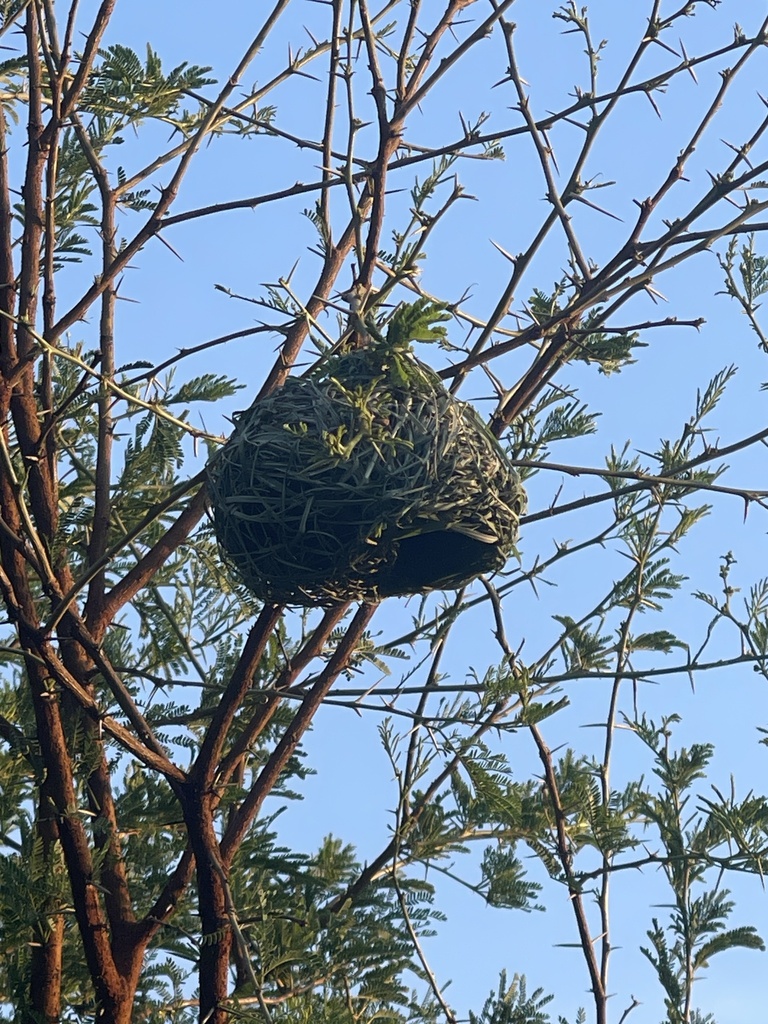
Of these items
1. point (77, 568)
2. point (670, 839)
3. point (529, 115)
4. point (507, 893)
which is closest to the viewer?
point (529, 115)

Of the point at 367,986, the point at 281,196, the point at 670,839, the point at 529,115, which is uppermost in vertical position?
the point at 281,196

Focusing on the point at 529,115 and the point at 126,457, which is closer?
the point at 529,115

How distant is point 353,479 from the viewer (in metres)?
2.27

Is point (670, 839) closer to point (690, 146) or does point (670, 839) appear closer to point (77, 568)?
point (690, 146)

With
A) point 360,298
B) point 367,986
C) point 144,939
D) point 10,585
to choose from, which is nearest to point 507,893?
point 367,986

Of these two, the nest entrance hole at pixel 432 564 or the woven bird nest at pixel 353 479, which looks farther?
the nest entrance hole at pixel 432 564

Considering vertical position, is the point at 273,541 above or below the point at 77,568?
below

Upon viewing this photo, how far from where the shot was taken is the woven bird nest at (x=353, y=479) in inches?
88.9

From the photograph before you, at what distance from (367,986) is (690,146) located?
75.8 inches

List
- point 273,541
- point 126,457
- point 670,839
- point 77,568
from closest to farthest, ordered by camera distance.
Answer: point 273,541 → point 670,839 → point 126,457 → point 77,568

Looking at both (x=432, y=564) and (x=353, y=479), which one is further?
(x=432, y=564)

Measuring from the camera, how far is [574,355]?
10.0 feet

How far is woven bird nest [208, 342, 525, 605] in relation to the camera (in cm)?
226

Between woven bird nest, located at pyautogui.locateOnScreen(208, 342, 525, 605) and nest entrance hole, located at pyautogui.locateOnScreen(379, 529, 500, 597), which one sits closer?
woven bird nest, located at pyautogui.locateOnScreen(208, 342, 525, 605)
